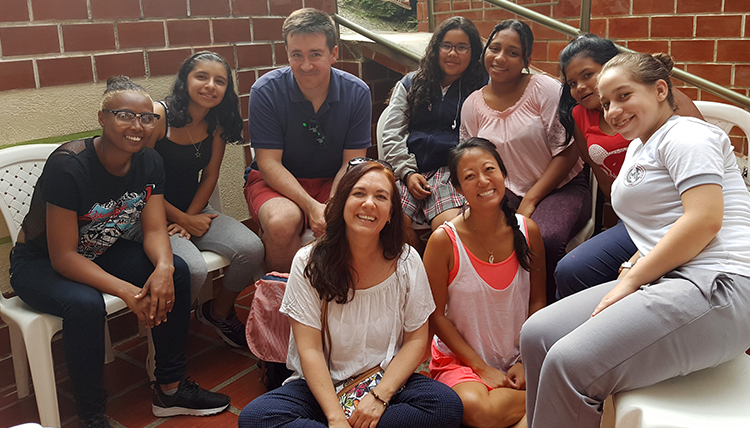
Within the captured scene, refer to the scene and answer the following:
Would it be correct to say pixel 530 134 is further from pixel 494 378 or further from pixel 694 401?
pixel 694 401

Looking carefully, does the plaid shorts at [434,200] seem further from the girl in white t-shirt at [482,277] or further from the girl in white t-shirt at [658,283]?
the girl in white t-shirt at [658,283]

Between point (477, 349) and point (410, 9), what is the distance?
2.32 meters

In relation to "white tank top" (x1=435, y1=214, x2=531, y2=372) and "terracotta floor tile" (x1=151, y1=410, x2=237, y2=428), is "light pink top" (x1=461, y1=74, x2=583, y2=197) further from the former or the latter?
"terracotta floor tile" (x1=151, y1=410, x2=237, y2=428)

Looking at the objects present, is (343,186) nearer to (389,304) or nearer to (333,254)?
(333,254)

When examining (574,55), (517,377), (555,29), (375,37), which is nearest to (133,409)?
(517,377)

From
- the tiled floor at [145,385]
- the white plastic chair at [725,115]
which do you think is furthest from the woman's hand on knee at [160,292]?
the white plastic chair at [725,115]

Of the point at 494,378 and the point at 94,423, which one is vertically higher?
the point at 494,378

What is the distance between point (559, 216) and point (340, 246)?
0.89 metres

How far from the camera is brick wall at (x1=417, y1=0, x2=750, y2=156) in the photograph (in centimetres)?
266

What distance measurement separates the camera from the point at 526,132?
2332mm

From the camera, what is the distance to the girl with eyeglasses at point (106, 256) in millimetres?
1865

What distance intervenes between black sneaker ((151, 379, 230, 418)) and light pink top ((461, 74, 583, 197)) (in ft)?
4.54

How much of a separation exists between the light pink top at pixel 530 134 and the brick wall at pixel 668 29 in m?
0.27

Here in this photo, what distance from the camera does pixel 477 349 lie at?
6.29 ft
